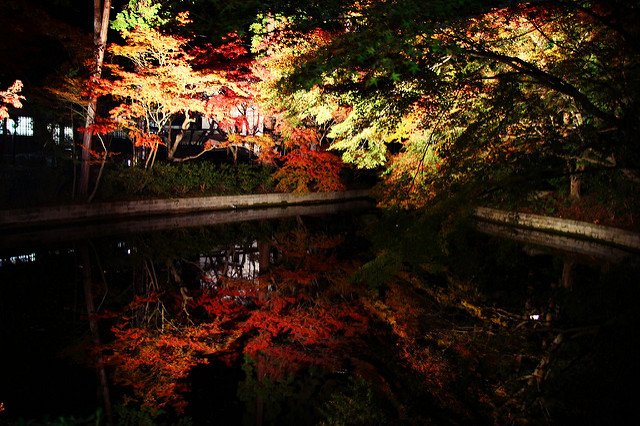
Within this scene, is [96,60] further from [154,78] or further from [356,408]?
[356,408]

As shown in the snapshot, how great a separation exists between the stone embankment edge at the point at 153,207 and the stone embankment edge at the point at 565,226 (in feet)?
24.7

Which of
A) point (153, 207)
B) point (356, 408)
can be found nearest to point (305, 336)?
point (356, 408)

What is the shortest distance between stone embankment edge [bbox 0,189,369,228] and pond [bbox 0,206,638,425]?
2.41 feet

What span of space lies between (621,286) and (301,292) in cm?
592

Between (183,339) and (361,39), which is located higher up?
(361,39)

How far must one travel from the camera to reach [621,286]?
7727 millimetres

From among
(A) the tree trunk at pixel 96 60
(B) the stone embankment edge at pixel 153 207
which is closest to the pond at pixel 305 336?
(B) the stone embankment edge at pixel 153 207

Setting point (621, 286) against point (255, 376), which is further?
point (621, 286)

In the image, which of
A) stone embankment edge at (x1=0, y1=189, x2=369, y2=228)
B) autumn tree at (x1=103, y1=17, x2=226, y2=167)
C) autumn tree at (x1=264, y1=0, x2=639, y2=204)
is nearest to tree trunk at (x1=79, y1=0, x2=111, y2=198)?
autumn tree at (x1=103, y1=17, x2=226, y2=167)

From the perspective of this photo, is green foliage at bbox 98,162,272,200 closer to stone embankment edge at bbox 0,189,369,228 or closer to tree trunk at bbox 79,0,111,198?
stone embankment edge at bbox 0,189,369,228

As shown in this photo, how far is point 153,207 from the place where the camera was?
16719 millimetres

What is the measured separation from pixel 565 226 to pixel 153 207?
13.4 m

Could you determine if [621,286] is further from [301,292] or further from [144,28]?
[144,28]

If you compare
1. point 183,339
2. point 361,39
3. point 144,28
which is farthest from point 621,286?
point 144,28
